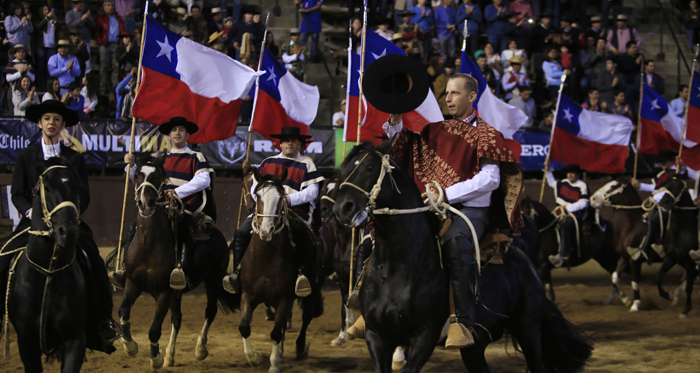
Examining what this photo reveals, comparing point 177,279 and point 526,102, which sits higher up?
point 526,102

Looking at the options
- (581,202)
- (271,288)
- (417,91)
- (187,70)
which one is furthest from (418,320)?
(581,202)

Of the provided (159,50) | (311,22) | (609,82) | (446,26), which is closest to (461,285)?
(159,50)

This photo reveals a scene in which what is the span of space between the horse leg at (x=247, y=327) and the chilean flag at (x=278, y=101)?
10.9 feet

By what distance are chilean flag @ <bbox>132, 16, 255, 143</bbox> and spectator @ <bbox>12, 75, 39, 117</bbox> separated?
5.14 m

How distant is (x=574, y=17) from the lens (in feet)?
65.5

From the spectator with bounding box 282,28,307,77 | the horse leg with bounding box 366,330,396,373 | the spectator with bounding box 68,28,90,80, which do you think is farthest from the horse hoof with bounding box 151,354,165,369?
the spectator with bounding box 68,28,90,80

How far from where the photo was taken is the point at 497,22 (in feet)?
60.7

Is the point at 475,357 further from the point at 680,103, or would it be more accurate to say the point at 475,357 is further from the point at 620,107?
the point at 680,103

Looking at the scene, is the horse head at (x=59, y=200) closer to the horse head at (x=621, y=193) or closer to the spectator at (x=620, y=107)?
the horse head at (x=621, y=193)

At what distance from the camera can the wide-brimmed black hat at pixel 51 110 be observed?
591 cm

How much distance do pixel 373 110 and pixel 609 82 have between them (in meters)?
10.3

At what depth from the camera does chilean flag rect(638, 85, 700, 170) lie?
14406 mm

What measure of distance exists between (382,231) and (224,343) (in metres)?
5.10

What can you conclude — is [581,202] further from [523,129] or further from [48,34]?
[48,34]
